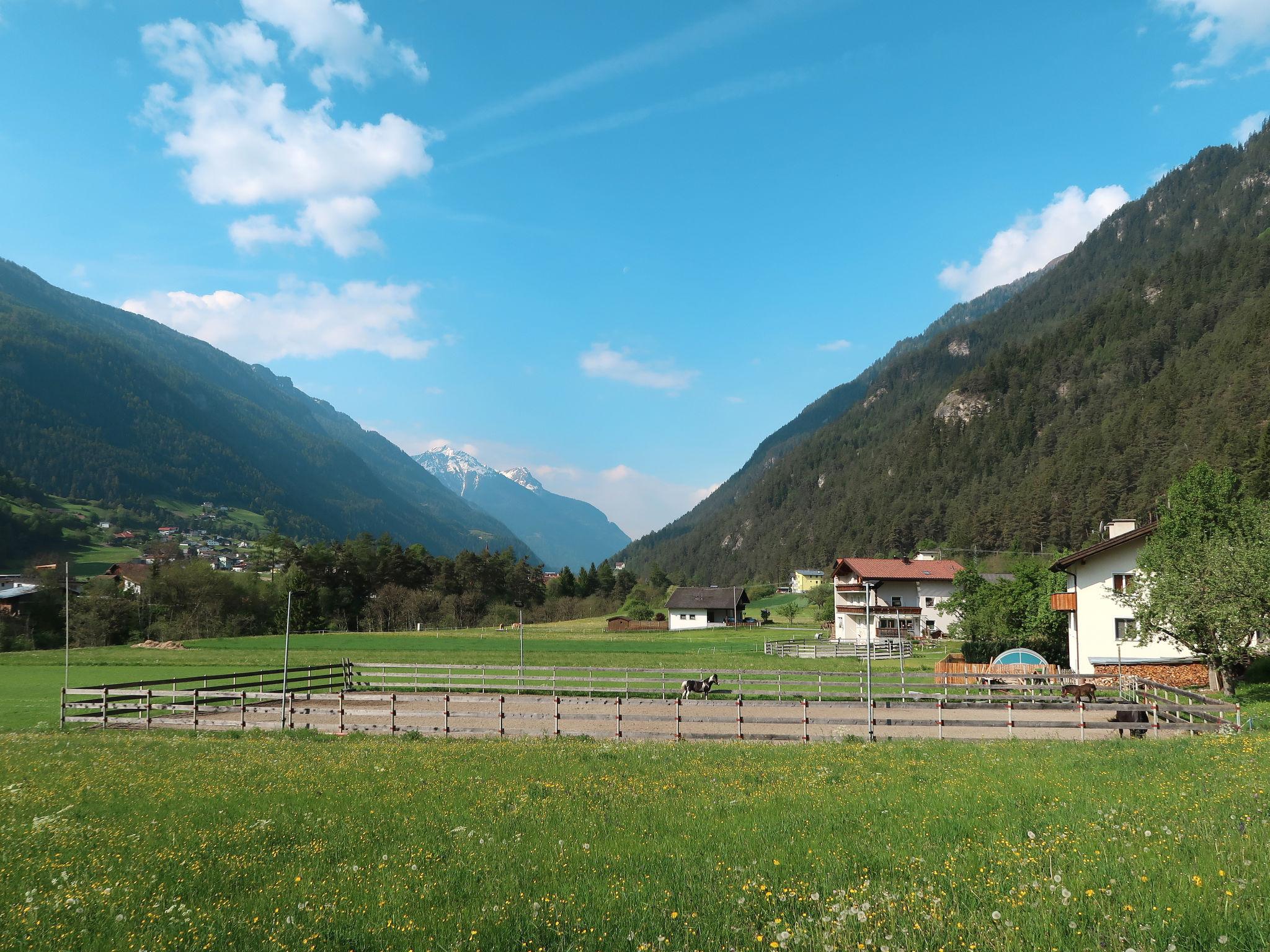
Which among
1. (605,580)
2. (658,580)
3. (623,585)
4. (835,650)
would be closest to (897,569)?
(835,650)

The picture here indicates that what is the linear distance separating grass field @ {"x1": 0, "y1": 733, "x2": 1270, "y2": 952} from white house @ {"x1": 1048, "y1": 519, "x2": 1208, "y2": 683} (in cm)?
2865

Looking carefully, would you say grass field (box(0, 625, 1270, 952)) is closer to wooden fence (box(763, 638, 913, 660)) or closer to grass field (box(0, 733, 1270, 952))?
grass field (box(0, 733, 1270, 952))

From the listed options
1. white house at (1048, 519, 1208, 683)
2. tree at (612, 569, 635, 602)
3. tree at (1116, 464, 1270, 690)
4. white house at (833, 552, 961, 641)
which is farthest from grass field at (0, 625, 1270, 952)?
tree at (612, 569, 635, 602)

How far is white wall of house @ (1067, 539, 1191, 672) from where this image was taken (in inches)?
1620

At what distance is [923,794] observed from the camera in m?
11.9

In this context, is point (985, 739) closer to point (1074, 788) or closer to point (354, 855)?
point (1074, 788)

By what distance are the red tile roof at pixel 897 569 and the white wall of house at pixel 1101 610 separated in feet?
124

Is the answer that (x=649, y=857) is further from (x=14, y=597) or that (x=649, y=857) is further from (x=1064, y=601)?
(x=14, y=597)

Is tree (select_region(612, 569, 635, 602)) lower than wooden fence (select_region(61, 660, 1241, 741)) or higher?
lower

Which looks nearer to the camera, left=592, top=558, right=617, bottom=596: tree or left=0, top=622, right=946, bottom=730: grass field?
left=0, top=622, right=946, bottom=730: grass field

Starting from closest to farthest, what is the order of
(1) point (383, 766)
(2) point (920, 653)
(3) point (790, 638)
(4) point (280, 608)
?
(1) point (383, 766) < (2) point (920, 653) < (3) point (790, 638) < (4) point (280, 608)

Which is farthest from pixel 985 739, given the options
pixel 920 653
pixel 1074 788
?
pixel 920 653

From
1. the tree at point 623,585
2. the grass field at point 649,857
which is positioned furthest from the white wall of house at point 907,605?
the tree at point 623,585

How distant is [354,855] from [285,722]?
17.6 meters
